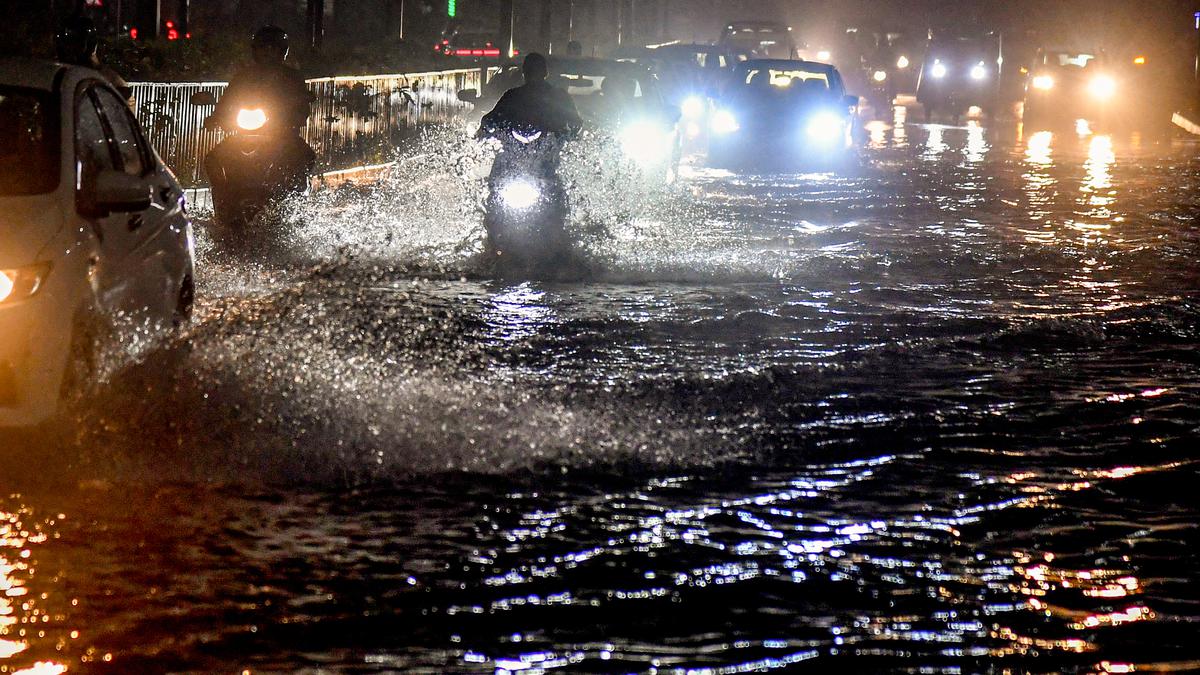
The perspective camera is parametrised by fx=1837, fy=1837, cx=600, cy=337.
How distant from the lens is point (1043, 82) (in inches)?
1687

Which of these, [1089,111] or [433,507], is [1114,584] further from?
[1089,111]

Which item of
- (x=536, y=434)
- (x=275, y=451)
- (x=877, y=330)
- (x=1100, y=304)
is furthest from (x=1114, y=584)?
(x=1100, y=304)

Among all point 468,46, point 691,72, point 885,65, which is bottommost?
point 691,72

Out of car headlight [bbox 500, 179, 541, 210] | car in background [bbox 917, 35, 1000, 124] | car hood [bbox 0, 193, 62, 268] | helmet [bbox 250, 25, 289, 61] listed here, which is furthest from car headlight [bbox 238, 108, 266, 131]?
car in background [bbox 917, 35, 1000, 124]

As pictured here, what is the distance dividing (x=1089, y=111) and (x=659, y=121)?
26038 mm

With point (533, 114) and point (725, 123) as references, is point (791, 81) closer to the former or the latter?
point (725, 123)

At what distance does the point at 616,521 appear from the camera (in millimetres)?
6188

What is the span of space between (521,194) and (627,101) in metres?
6.80

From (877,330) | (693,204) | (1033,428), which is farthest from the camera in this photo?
(693,204)

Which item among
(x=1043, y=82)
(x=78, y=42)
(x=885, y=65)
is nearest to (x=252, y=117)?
(x=78, y=42)

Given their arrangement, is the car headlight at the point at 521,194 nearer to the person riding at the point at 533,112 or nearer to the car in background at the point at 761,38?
the person riding at the point at 533,112

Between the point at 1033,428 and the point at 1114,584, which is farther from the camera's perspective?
the point at 1033,428

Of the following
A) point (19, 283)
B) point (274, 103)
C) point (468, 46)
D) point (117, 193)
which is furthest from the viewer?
point (468, 46)

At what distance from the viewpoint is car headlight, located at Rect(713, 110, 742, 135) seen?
85.9 feet
